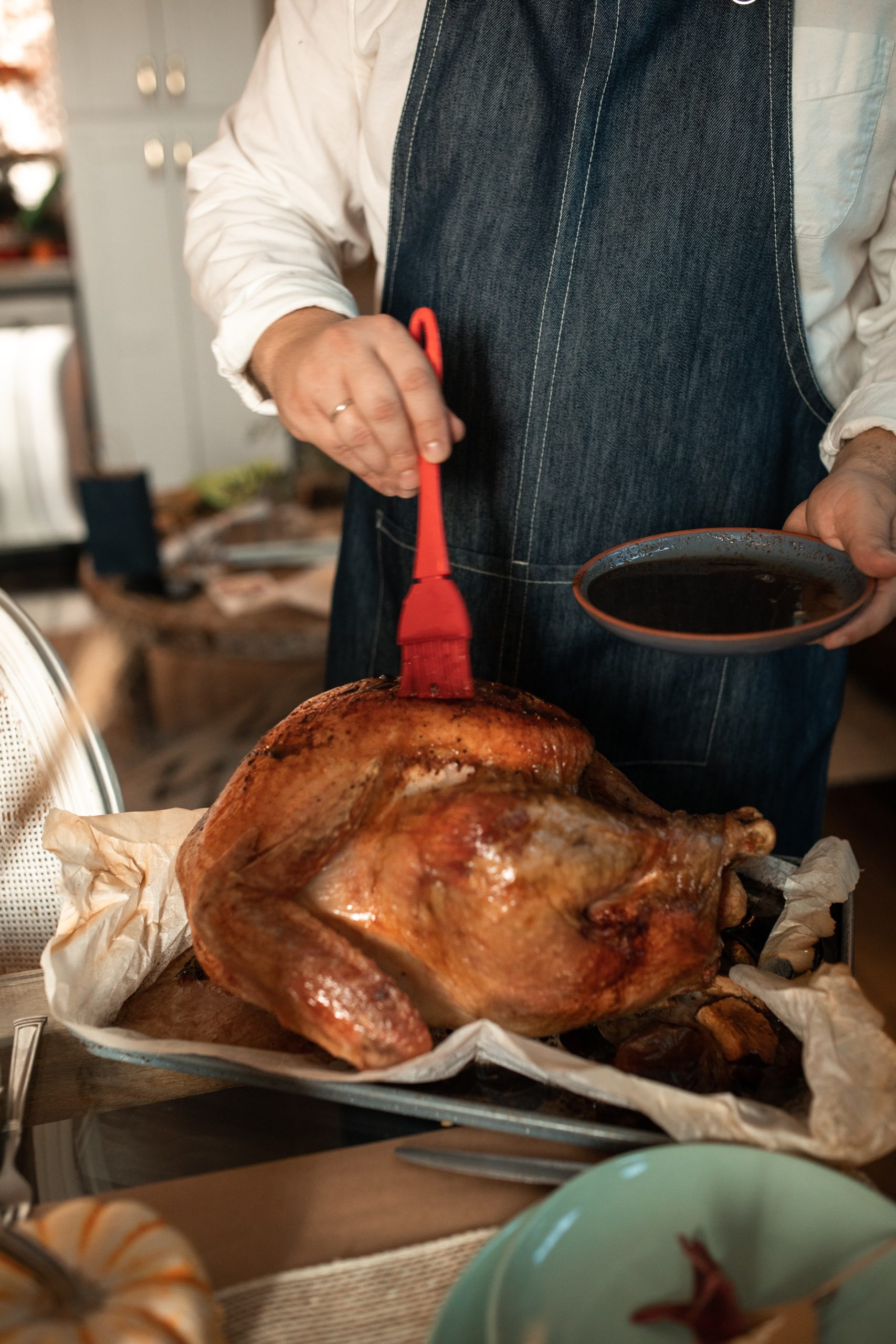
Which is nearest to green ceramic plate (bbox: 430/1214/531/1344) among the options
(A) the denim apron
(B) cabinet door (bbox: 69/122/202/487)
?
(A) the denim apron

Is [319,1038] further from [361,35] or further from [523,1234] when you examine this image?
[361,35]

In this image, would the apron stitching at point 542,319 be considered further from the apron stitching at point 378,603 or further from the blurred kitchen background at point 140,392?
the blurred kitchen background at point 140,392

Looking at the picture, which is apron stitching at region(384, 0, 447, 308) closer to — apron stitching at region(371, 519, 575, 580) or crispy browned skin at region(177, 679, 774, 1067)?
apron stitching at region(371, 519, 575, 580)

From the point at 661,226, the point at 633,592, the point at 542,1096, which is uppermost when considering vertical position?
the point at 661,226

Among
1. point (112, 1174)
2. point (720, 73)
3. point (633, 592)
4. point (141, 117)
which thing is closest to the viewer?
point (112, 1174)

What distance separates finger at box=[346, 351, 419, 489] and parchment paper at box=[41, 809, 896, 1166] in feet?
1.11

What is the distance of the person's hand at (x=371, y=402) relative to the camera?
811 millimetres

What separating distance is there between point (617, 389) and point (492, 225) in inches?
8.0

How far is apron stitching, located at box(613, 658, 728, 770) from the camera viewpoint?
1.11 metres

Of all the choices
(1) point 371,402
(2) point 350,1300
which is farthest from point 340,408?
(2) point 350,1300

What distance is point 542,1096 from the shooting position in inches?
25.0

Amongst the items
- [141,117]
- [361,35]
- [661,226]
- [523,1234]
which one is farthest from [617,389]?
[141,117]

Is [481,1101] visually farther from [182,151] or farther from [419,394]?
[182,151]

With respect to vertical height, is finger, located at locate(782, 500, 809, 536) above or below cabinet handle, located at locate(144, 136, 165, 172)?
below
